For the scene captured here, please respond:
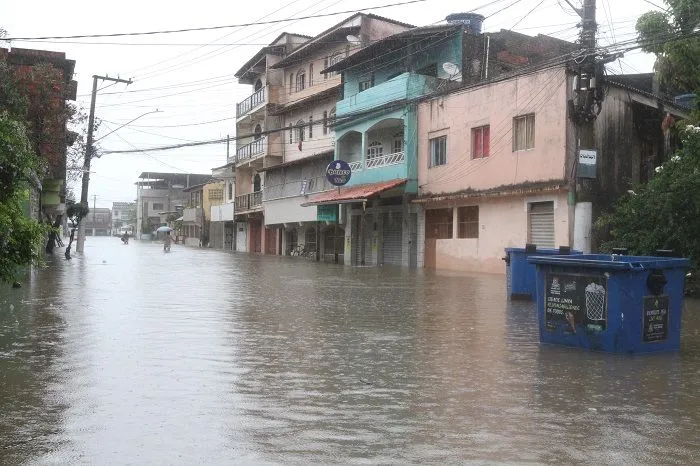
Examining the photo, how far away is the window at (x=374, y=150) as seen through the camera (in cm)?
3569

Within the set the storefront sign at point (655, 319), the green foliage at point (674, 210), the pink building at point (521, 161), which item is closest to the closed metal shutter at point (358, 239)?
the pink building at point (521, 161)

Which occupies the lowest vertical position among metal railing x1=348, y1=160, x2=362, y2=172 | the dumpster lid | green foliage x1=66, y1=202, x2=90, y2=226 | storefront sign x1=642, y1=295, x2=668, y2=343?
storefront sign x1=642, y1=295, x2=668, y2=343

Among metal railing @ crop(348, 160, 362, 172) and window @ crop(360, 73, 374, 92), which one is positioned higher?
window @ crop(360, 73, 374, 92)

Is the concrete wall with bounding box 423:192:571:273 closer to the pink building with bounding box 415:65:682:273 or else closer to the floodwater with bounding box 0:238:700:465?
the pink building with bounding box 415:65:682:273

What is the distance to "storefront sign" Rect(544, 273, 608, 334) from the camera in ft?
26.3

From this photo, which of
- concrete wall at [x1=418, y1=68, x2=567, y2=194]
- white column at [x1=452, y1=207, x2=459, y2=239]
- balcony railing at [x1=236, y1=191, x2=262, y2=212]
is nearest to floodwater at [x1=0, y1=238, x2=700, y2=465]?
concrete wall at [x1=418, y1=68, x2=567, y2=194]

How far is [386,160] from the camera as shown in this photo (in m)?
33.5

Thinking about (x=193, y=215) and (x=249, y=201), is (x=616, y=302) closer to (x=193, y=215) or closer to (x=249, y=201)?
(x=249, y=201)

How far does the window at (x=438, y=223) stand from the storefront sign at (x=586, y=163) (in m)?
7.51

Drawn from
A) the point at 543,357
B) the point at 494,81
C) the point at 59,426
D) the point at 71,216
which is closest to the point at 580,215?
the point at 494,81

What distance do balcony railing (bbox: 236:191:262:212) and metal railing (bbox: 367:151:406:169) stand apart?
2124cm

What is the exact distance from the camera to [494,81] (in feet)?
87.4

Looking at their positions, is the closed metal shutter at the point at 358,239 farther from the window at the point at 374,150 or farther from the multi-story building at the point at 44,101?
the multi-story building at the point at 44,101

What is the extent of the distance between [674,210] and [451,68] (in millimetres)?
15765
